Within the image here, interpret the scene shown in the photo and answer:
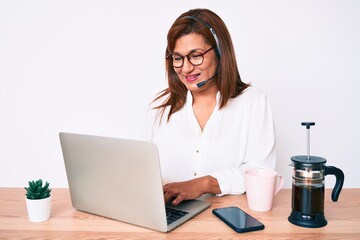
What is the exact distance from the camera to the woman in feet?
5.39

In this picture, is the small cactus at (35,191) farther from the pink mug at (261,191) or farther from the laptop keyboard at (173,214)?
the pink mug at (261,191)

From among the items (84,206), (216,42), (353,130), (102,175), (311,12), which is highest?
(311,12)

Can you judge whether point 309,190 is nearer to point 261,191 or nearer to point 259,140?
point 261,191

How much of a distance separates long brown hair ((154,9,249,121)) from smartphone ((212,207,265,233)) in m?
0.76

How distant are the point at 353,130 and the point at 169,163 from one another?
1.63 metres

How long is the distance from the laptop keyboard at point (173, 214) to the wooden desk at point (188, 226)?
36 millimetres

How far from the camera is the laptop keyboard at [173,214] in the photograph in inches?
40.9

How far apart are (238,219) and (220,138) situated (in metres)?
0.77

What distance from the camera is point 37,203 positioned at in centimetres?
106

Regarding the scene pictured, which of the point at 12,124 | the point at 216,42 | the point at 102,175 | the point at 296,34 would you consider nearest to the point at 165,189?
the point at 102,175

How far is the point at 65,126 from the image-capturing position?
293 cm

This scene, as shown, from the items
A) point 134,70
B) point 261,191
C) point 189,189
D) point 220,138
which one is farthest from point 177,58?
point 134,70

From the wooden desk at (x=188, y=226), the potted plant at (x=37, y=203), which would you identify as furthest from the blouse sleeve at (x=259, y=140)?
the potted plant at (x=37, y=203)

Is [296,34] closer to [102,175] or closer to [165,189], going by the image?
[165,189]
